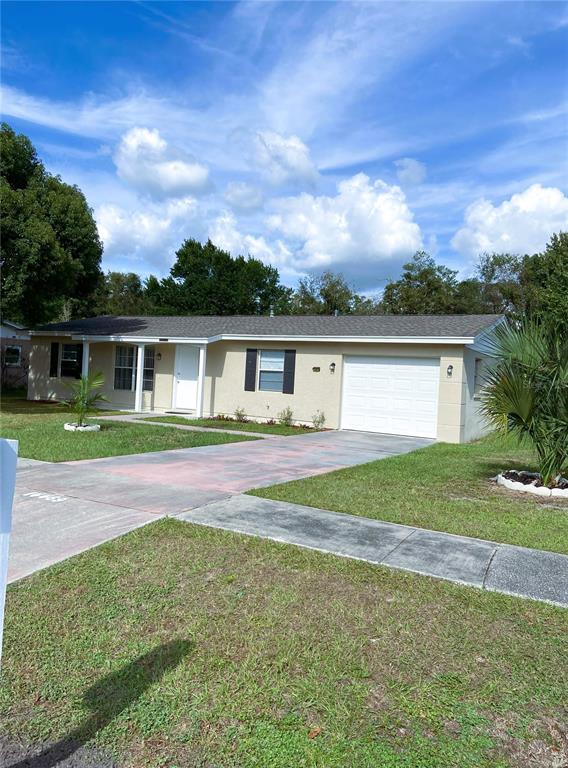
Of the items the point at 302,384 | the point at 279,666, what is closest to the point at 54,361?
the point at 302,384

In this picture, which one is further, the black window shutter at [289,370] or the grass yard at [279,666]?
the black window shutter at [289,370]

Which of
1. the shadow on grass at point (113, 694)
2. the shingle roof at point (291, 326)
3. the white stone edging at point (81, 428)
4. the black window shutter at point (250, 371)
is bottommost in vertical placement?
the shadow on grass at point (113, 694)

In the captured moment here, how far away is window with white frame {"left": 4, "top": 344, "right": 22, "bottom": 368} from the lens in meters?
27.0

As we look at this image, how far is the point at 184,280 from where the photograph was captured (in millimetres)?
44312

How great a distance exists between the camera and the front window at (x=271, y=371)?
17.2 m

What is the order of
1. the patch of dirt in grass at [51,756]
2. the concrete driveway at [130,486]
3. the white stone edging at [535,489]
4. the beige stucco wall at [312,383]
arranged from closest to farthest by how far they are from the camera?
1. the patch of dirt in grass at [51,756]
2. the concrete driveway at [130,486]
3. the white stone edging at [535,489]
4. the beige stucco wall at [312,383]

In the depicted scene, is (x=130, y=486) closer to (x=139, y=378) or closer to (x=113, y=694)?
(x=113, y=694)

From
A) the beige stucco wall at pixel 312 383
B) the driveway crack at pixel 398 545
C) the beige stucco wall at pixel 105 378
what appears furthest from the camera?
the beige stucco wall at pixel 105 378

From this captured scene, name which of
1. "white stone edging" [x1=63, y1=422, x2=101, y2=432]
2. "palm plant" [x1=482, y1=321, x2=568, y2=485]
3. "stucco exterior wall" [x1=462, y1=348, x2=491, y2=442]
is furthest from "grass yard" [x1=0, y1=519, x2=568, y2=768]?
"stucco exterior wall" [x1=462, y1=348, x2=491, y2=442]

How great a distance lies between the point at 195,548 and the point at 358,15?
30.9 feet

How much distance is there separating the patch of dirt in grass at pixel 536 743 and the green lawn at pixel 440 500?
2.82 meters

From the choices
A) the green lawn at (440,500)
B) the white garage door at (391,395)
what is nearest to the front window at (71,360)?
the white garage door at (391,395)

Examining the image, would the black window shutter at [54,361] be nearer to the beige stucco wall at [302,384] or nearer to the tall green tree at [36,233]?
the beige stucco wall at [302,384]

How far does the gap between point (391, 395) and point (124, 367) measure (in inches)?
396
